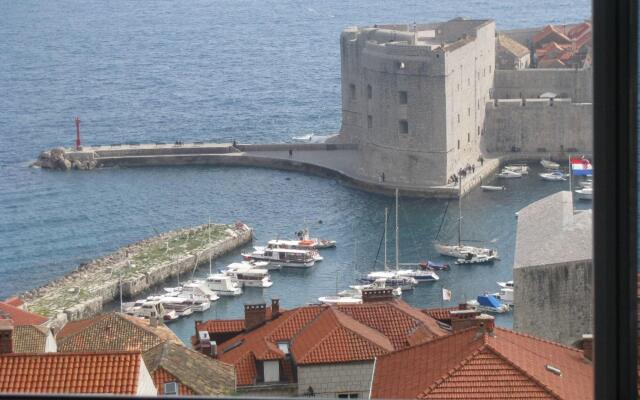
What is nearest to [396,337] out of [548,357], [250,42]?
Answer: [548,357]

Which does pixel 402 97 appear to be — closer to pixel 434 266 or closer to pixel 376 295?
pixel 434 266

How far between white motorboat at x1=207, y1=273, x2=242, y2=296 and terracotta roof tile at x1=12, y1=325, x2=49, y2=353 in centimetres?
706

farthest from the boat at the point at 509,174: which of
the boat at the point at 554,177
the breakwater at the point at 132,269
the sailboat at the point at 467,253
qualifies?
the breakwater at the point at 132,269

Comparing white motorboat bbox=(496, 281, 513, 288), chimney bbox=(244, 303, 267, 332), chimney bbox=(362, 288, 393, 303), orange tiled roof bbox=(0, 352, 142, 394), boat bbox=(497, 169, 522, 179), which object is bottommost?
white motorboat bbox=(496, 281, 513, 288)

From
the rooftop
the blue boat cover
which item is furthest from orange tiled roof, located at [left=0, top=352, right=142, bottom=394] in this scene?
the blue boat cover

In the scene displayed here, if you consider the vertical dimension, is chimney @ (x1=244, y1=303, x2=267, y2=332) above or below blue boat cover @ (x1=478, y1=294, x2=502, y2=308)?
above

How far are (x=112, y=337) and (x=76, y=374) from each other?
4.39 m

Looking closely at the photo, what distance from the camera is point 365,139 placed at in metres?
16.0

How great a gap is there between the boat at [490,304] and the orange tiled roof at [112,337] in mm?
4978

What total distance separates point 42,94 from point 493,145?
15.3 metres

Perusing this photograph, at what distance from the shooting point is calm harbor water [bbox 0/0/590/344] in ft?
48.3

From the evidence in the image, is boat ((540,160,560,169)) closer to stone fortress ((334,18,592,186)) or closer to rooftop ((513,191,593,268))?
stone fortress ((334,18,592,186))

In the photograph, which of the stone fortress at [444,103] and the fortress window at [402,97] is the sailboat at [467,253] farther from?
the fortress window at [402,97]

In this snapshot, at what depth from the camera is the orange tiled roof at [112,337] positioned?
20.6 ft
